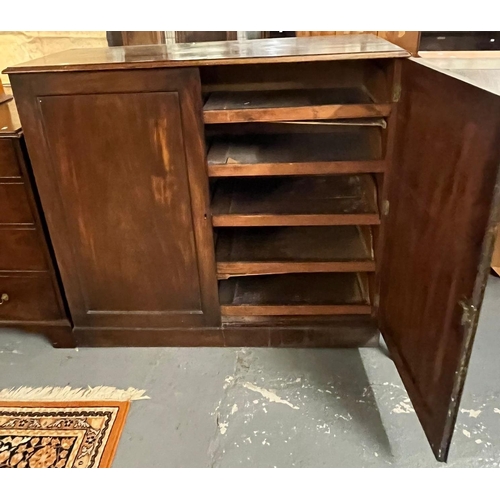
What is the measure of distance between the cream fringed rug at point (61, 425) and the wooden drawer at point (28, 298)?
0.25 meters

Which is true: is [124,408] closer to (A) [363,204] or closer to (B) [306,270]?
(B) [306,270]

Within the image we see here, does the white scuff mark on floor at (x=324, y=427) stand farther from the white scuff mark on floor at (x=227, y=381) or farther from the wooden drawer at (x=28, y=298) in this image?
the wooden drawer at (x=28, y=298)

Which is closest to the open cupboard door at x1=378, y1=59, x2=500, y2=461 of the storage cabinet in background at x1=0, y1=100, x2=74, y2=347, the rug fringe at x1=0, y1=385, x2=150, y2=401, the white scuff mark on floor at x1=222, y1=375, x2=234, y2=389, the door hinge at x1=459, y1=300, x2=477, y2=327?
the door hinge at x1=459, y1=300, x2=477, y2=327

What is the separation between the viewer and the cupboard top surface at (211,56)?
120 cm

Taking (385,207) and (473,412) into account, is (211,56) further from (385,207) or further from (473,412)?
(473,412)

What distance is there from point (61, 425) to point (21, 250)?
0.56 m

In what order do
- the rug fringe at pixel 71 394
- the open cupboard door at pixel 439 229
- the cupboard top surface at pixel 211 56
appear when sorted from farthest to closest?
the rug fringe at pixel 71 394 < the cupboard top surface at pixel 211 56 < the open cupboard door at pixel 439 229

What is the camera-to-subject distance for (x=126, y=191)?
1.40m

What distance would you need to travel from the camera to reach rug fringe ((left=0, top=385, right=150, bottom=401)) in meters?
1.47

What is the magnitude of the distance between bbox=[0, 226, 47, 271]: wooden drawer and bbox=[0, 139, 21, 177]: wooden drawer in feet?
0.58

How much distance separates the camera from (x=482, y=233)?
0.83 m

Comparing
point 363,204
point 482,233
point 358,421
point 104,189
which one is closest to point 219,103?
point 104,189

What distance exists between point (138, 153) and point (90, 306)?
0.58m

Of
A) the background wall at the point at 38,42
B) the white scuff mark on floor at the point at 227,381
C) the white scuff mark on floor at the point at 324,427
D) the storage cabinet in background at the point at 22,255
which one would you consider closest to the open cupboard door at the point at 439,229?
the white scuff mark on floor at the point at 324,427
